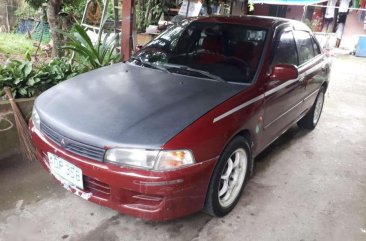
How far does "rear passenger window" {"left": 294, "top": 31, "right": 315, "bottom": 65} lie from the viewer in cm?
371

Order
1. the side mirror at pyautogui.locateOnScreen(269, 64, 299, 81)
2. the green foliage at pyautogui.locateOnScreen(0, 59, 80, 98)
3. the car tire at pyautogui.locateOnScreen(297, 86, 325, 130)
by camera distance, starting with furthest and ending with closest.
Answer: the car tire at pyautogui.locateOnScreen(297, 86, 325, 130) → the green foliage at pyautogui.locateOnScreen(0, 59, 80, 98) → the side mirror at pyautogui.locateOnScreen(269, 64, 299, 81)

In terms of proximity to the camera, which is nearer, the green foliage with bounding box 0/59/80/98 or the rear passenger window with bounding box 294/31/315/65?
the green foliage with bounding box 0/59/80/98

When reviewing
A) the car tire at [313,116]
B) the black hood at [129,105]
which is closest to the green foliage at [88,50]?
the black hood at [129,105]

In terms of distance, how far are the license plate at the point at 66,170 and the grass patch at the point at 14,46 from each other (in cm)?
619

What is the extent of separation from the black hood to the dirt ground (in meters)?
0.77

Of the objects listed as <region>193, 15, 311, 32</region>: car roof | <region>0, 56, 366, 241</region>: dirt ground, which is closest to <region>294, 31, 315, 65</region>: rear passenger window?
<region>193, 15, 311, 32</region>: car roof

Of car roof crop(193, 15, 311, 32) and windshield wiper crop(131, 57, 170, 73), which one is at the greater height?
car roof crop(193, 15, 311, 32)

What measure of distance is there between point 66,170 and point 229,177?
1.20 meters

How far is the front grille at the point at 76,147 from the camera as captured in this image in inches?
81.4

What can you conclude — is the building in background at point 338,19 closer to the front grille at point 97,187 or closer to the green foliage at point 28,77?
the green foliage at point 28,77

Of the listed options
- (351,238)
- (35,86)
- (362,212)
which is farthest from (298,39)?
(35,86)

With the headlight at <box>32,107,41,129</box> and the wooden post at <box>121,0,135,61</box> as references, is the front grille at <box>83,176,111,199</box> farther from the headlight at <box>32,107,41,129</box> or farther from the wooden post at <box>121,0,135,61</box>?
the wooden post at <box>121,0,135,61</box>

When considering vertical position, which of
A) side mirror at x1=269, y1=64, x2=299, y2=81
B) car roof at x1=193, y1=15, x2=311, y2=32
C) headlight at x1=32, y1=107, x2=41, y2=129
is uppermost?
car roof at x1=193, y1=15, x2=311, y2=32

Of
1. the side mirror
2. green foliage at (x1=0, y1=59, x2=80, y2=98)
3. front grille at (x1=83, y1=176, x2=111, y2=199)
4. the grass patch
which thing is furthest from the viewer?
the grass patch
